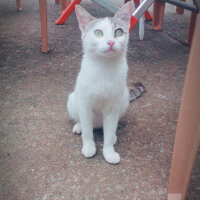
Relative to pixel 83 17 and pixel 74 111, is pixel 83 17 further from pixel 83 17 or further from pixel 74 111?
pixel 74 111

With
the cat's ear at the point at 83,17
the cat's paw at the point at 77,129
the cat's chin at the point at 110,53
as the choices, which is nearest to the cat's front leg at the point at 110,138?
the cat's paw at the point at 77,129

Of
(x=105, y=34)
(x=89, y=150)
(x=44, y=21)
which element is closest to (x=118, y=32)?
(x=105, y=34)

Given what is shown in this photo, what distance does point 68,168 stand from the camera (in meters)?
1.32

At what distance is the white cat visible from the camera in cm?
116

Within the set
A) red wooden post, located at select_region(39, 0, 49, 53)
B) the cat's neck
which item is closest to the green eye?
the cat's neck

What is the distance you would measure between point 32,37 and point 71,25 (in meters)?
0.70

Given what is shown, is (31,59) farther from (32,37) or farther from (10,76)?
(32,37)

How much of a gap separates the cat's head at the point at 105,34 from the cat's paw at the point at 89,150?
1.81 ft

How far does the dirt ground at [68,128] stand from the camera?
1211 millimetres

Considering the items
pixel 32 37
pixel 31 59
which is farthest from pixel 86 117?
pixel 32 37

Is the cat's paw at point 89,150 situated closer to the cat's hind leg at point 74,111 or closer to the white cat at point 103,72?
the white cat at point 103,72

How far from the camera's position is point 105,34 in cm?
115

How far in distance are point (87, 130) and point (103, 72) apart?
37 centimetres

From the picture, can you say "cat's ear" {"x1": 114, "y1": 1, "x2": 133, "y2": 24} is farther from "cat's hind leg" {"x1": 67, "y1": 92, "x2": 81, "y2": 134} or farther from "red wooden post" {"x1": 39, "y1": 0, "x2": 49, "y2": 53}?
"red wooden post" {"x1": 39, "y1": 0, "x2": 49, "y2": 53}
